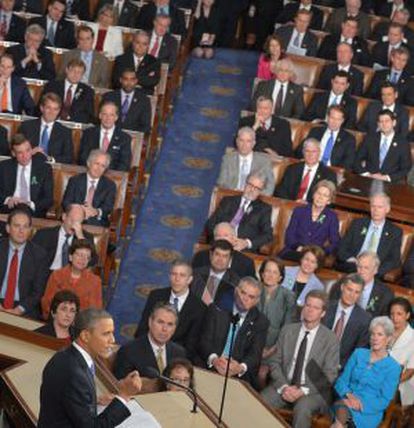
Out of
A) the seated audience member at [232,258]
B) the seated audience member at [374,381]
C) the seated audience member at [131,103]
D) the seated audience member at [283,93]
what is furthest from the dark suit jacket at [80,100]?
the seated audience member at [374,381]

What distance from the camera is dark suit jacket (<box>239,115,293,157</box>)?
9.12 meters

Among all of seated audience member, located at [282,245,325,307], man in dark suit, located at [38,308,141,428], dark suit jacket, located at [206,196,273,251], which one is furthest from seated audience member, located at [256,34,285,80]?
man in dark suit, located at [38,308,141,428]

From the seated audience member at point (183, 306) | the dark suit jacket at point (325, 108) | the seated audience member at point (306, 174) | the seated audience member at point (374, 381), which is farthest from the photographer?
the dark suit jacket at point (325, 108)

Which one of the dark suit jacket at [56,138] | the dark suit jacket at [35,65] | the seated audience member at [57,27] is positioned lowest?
the dark suit jacket at [56,138]

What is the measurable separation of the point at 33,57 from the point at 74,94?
0.71 metres

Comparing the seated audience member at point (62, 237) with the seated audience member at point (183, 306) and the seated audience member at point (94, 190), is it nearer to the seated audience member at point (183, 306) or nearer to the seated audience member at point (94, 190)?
the seated audience member at point (94, 190)

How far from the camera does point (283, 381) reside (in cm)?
686

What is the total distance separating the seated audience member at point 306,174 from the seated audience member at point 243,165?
12cm

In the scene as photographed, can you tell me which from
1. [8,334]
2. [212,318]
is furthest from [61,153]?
[8,334]

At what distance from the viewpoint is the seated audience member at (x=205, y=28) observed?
11734 millimetres

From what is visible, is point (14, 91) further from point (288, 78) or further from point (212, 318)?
point (212, 318)

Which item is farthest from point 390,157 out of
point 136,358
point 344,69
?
point 136,358

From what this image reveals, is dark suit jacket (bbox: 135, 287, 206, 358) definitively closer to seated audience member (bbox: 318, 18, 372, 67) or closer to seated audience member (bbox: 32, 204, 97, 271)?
seated audience member (bbox: 32, 204, 97, 271)

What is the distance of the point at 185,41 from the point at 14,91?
2459 mm
